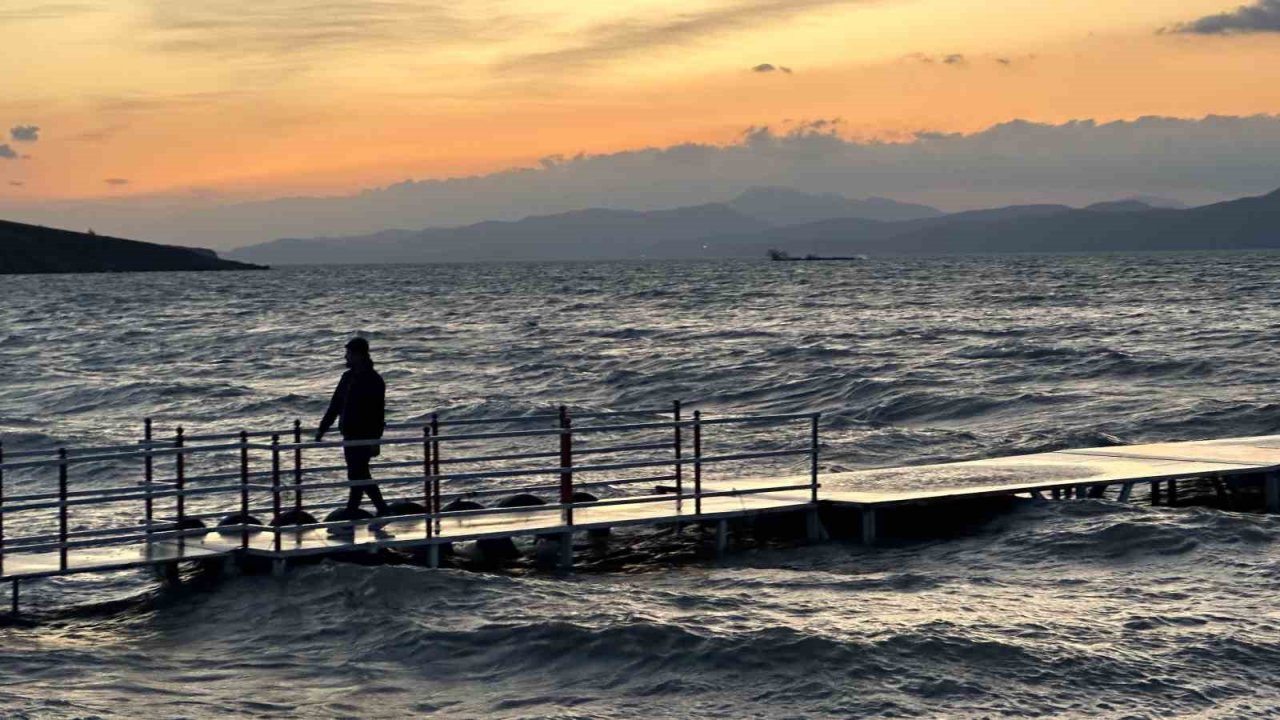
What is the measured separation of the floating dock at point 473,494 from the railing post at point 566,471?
0.02 meters

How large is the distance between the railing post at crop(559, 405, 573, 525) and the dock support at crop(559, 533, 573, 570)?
0.21 meters

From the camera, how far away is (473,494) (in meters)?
17.1

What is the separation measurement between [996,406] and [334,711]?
1086 inches

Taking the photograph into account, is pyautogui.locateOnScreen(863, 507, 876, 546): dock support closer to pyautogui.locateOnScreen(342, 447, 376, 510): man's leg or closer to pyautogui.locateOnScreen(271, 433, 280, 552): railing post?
pyautogui.locateOnScreen(342, 447, 376, 510): man's leg

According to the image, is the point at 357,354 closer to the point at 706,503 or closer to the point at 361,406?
the point at 361,406

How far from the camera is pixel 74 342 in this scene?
2670 inches

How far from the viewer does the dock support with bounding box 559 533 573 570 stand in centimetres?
1584

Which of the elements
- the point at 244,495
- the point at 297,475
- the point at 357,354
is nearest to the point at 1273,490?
the point at 357,354

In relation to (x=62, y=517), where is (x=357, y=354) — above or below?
above

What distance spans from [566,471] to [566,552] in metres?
1.09

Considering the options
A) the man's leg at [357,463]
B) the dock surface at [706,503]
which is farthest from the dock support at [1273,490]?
the man's leg at [357,463]

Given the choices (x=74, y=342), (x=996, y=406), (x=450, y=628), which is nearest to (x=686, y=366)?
(x=996, y=406)

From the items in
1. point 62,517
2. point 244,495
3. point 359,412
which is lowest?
point 62,517

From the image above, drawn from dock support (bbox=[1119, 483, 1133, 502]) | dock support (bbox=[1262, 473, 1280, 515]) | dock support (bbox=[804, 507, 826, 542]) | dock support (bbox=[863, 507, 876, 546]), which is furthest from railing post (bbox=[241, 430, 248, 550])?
dock support (bbox=[1262, 473, 1280, 515])
